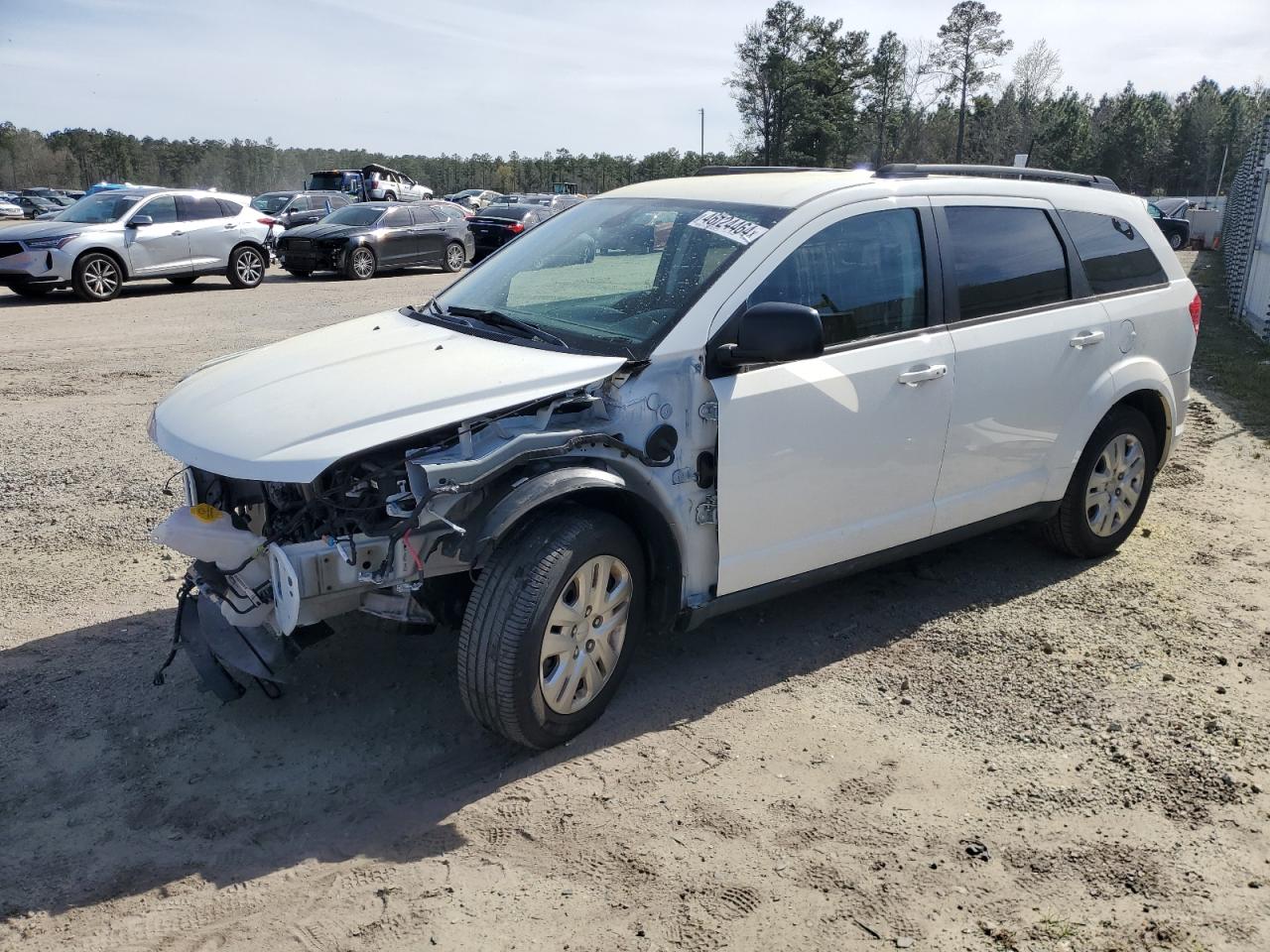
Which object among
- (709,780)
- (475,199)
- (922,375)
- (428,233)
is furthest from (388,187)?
(709,780)

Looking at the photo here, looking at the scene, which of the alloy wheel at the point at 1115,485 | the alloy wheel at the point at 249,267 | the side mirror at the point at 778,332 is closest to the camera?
the side mirror at the point at 778,332

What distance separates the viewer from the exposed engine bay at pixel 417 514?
10.3 feet

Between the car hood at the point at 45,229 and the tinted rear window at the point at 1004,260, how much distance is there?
1512cm

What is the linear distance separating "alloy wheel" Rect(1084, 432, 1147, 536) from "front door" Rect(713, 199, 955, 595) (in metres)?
1.25

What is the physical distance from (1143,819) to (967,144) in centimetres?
7366

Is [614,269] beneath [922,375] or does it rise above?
above

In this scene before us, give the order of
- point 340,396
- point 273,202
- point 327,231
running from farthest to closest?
point 273,202, point 327,231, point 340,396

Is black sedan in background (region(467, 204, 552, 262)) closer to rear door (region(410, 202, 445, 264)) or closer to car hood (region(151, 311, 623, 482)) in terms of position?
rear door (region(410, 202, 445, 264))

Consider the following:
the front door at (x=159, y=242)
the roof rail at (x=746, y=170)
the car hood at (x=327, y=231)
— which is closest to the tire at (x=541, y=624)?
the roof rail at (x=746, y=170)

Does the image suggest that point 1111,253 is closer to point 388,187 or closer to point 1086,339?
point 1086,339

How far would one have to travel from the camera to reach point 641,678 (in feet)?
13.4

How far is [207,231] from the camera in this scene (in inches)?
687

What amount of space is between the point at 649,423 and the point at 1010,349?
1867mm

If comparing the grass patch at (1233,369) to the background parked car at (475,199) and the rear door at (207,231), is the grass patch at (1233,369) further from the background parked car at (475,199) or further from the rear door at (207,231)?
the background parked car at (475,199)
